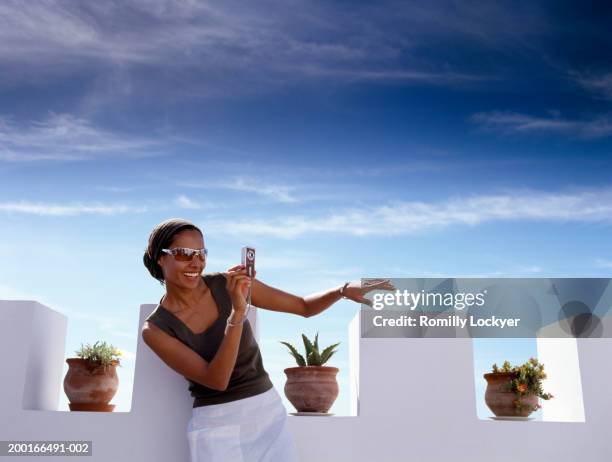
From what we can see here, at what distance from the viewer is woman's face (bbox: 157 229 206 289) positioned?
10.8 ft

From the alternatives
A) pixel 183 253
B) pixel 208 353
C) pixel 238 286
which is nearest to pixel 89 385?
pixel 208 353

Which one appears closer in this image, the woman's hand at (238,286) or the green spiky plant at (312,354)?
the woman's hand at (238,286)

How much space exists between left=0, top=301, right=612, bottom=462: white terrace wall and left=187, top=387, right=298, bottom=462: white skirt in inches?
43.0

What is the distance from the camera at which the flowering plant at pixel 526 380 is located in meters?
4.80

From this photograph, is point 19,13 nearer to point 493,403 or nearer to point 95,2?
point 95,2

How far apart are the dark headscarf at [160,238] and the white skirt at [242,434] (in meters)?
0.79

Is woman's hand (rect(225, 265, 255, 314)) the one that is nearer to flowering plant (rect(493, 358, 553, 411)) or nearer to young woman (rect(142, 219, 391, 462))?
young woman (rect(142, 219, 391, 462))

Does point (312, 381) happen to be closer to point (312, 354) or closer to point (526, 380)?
point (312, 354)

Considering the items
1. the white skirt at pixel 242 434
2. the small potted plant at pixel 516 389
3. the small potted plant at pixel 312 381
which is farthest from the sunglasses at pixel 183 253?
the small potted plant at pixel 516 389

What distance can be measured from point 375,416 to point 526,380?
1.22 metres

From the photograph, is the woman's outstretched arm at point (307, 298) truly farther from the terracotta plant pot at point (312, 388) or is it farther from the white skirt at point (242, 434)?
the terracotta plant pot at point (312, 388)

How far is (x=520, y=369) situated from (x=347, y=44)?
12.2 ft

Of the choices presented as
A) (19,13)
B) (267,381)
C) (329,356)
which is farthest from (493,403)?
(19,13)

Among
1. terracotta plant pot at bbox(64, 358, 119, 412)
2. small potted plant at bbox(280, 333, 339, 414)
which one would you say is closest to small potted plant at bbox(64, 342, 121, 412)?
terracotta plant pot at bbox(64, 358, 119, 412)
